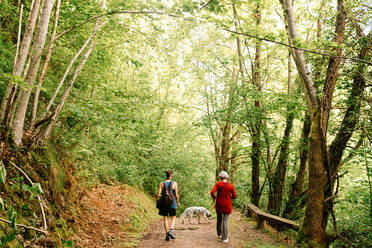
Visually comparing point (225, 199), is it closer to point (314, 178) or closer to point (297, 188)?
point (314, 178)

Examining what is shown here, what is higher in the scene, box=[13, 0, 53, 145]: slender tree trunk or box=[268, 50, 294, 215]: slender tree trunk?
box=[13, 0, 53, 145]: slender tree trunk

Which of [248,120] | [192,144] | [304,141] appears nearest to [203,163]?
[192,144]

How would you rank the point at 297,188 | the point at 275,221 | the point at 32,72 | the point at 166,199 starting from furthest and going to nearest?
the point at 297,188 < the point at 275,221 < the point at 166,199 < the point at 32,72

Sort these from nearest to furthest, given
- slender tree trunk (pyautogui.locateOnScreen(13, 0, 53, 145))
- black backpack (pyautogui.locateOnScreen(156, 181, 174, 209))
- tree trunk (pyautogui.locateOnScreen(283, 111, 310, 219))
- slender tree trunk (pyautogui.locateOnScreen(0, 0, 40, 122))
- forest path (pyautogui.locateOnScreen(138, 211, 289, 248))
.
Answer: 1. slender tree trunk (pyautogui.locateOnScreen(0, 0, 40, 122))
2. slender tree trunk (pyautogui.locateOnScreen(13, 0, 53, 145))
3. forest path (pyautogui.locateOnScreen(138, 211, 289, 248))
4. black backpack (pyautogui.locateOnScreen(156, 181, 174, 209))
5. tree trunk (pyautogui.locateOnScreen(283, 111, 310, 219))

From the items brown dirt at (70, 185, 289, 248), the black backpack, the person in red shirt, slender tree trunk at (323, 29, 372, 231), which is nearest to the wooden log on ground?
brown dirt at (70, 185, 289, 248)

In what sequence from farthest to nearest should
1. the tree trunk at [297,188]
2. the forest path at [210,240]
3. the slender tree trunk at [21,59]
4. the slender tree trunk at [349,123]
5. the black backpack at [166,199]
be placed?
the tree trunk at [297,188]
the black backpack at [166,199]
the forest path at [210,240]
the slender tree trunk at [349,123]
the slender tree trunk at [21,59]

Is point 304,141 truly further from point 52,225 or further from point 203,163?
point 52,225

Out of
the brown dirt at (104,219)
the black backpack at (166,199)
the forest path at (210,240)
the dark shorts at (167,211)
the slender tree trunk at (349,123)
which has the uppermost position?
the slender tree trunk at (349,123)

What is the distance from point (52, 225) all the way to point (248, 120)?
323 inches

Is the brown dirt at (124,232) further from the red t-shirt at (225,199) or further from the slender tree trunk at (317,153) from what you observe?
the slender tree trunk at (317,153)

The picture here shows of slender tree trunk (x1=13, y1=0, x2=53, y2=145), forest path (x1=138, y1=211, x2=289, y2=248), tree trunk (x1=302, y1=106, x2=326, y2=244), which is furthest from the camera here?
forest path (x1=138, y1=211, x2=289, y2=248)

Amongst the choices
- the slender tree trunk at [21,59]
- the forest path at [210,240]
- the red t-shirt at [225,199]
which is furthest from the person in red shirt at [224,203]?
the slender tree trunk at [21,59]

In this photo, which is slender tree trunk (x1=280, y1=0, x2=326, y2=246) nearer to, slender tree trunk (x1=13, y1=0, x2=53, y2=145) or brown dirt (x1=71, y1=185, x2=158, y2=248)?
brown dirt (x1=71, y1=185, x2=158, y2=248)

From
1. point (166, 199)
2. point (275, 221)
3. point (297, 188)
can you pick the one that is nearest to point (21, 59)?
point (166, 199)
